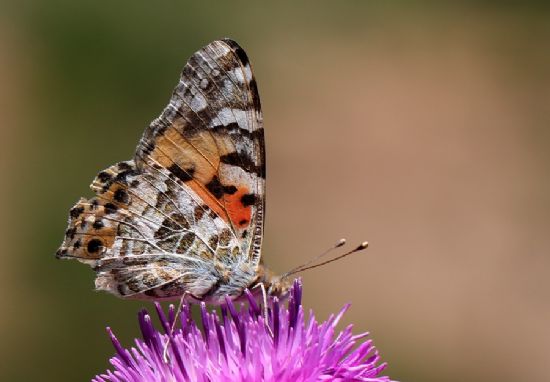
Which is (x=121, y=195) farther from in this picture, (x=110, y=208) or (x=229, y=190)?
(x=229, y=190)

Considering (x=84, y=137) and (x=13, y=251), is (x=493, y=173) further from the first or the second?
(x=13, y=251)

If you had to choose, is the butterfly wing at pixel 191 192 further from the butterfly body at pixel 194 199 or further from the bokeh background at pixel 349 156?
the bokeh background at pixel 349 156

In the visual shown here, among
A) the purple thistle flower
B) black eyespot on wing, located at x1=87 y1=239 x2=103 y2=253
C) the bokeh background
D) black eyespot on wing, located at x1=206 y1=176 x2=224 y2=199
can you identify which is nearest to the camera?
the purple thistle flower

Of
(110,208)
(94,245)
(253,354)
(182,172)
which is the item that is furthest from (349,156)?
(253,354)

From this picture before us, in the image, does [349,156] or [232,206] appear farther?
[349,156]

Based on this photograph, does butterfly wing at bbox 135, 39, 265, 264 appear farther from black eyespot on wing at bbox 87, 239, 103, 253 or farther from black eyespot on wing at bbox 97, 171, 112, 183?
black eyespot on wing at bbox 87, 239, 103, 253

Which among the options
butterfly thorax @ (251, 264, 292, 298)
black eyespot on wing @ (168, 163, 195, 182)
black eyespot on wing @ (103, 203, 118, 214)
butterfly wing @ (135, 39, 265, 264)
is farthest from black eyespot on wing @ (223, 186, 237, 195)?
black eyespot on wing @ (103, 203, 118, 214)

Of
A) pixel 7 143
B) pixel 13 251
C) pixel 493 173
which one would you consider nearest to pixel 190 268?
pixel 13 251

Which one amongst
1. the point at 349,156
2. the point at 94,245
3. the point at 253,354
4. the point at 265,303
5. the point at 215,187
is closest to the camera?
the point at 253,354
